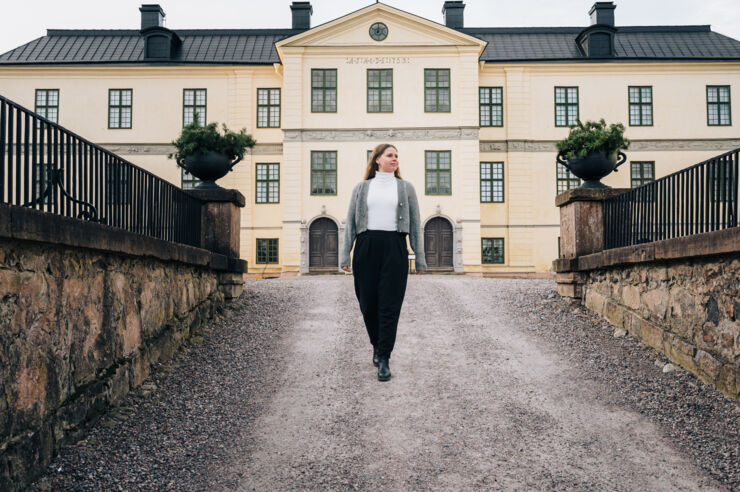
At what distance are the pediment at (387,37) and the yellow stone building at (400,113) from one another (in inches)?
2.3

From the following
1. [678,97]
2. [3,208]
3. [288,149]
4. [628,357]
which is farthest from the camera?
[678,97]

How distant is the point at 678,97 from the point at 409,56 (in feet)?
40.9

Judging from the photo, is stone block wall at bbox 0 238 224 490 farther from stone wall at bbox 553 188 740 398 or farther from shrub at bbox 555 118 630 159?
shrub at bbox 555 118 630 159

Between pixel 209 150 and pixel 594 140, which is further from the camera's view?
pixel 209 150

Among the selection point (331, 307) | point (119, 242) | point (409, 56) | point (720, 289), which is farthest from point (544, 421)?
point (409, 56)

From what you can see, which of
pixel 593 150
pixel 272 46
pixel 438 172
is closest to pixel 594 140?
pixel 593 150

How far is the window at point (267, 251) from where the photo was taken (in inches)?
1040

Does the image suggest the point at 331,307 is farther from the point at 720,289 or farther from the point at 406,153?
the point at 406,153

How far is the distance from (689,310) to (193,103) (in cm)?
2499

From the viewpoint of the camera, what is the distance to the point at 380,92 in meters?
25.2

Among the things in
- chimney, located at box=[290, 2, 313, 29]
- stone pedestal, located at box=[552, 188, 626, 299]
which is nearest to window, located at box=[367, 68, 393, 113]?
chimney, located at box=[290, 2, 313, 29]

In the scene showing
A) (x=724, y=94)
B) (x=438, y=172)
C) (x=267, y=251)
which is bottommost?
(x=267, y=251)

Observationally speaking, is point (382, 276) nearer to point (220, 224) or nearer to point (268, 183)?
point (220, 224)

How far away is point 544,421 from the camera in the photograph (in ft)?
16.2
